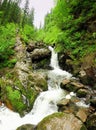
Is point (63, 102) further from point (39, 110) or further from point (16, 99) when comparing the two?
point (16, 99)

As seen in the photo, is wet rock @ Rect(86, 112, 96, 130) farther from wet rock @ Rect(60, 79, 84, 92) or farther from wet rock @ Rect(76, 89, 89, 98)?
wet rock @ Rect(60, 79, 84, 92)

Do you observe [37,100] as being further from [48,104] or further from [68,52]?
[68,52]

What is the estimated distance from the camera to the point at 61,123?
9281 mm

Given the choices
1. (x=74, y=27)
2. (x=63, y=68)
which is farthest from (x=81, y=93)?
(x=63, y=68)

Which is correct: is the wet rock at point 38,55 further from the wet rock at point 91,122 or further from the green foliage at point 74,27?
the wet rock at point 91,122

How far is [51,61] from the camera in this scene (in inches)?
814

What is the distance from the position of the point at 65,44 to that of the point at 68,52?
861 millimetres

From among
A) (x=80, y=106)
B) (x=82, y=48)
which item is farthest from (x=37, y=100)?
(x=82, y=48)

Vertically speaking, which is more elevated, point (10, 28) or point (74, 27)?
point (74, 27)

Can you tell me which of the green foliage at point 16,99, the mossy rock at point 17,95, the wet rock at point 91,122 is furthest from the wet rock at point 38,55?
the wet rock at point 91,122

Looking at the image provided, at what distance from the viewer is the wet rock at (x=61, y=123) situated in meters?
9.09

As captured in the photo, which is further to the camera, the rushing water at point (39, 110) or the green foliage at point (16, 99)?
the green foliage at point (16, 99)

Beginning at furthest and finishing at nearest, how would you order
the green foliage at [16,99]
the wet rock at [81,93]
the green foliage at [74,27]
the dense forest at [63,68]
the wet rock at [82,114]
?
1. the green foliage at [74,27]
2. the wet rock at [81,93]
3. the dense forest at [63,68]
4. the green foliage at [16,99]
5. the wet rock at [82,114]

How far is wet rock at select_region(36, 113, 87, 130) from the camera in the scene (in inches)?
358
